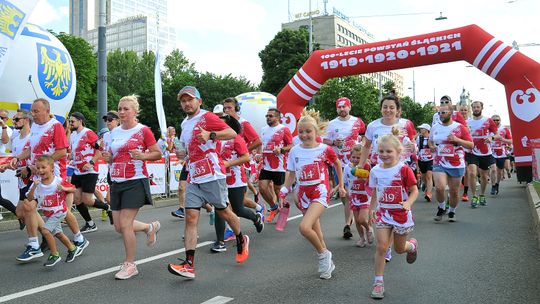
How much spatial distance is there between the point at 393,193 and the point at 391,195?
0.03 m

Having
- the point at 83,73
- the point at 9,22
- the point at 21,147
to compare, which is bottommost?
the point at 21,147

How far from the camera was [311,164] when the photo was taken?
559 centimetres

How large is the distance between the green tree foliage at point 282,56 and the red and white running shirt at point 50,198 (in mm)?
45123

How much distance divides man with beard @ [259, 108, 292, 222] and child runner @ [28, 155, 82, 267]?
150 inches

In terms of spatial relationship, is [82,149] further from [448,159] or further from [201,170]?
[448,159]

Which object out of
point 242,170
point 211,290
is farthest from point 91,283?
point 242,170

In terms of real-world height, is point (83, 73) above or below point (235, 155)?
above

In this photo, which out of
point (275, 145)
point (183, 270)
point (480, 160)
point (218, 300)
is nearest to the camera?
point (218, 300)

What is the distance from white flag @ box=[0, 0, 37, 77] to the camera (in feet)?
24.6

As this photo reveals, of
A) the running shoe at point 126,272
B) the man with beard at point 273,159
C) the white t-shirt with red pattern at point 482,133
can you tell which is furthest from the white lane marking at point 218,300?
the white t-shirt with red pattern at point 482,133

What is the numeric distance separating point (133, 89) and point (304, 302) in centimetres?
7929

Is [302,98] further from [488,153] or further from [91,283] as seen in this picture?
[91,283]

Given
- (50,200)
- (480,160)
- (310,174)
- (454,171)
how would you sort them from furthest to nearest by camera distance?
(480,160) → (454,171) → (50,200) → (310,174)

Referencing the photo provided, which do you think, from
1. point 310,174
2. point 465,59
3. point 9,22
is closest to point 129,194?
point 310,174
